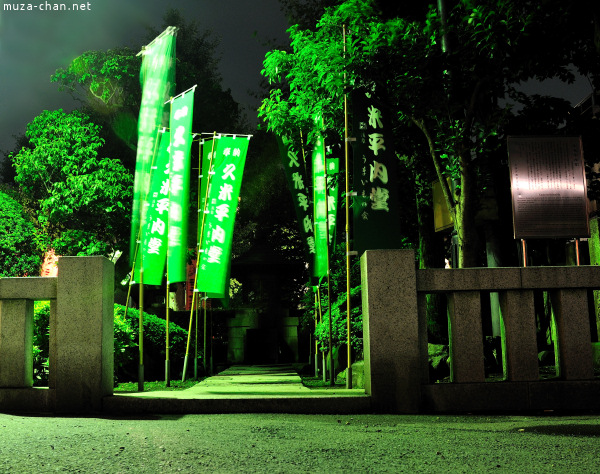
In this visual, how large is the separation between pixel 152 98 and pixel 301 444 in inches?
309

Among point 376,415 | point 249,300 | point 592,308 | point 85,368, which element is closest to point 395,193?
point 376,415

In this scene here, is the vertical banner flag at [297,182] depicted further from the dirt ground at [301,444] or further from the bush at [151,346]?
the dirt ground at [301,444]

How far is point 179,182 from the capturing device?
10844 millimetres

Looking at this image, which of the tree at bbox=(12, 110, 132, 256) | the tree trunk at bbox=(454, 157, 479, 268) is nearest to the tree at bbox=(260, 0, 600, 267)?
the tree trunk at bbox=(454, 157, 479, 268)

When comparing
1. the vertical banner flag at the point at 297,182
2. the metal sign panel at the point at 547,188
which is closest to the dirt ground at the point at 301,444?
the metal sign panel at the point at 547,188

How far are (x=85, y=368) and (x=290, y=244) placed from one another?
746 inches

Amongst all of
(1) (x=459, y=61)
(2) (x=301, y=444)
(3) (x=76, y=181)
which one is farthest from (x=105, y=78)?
(2) (x=301, y=444)

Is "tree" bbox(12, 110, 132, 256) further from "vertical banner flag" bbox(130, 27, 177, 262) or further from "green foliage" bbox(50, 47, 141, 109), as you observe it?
"vertical banner flag" bbox(130, 27, 177, 262)

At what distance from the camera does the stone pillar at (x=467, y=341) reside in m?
7.14

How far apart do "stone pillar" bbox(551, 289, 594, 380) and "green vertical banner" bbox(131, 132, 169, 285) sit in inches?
267

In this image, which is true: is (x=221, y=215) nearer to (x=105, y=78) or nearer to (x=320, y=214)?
(x=320, y=214)

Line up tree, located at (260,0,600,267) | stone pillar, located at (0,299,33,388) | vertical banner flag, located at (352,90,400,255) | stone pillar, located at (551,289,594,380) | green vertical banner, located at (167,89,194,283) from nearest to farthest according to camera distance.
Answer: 1. stone pillar, located at (551,289,594,380)
2. stone pillar, located at (0,299,33,388)
3. vertical banner flag, located at (352,90,400,255)
4. tree, located at (260,0,600,267)
5. green vertical banner, located at (167,89,194,283)

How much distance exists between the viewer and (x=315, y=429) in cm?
585

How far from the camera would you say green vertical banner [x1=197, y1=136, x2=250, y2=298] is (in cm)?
1188
